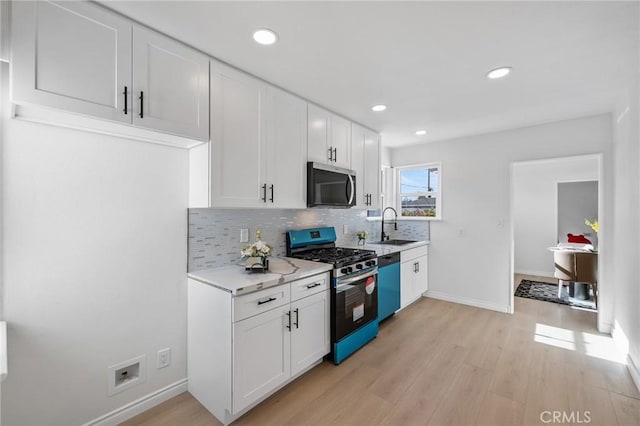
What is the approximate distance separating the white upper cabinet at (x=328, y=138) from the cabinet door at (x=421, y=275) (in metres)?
1.96

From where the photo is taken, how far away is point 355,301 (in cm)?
266

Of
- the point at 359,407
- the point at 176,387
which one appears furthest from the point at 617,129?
the point at 176,387

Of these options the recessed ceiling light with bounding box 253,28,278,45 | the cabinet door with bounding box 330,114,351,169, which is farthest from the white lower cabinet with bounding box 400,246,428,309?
the recessed ceiling light with bounding box 253,28,278,45

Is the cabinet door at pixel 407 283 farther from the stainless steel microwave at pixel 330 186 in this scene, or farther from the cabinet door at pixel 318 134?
the cabinet door at pixel 318 134

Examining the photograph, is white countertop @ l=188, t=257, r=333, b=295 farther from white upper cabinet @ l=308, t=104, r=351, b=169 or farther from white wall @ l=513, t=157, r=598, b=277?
white wall @ l=513, t=157, r=598, b=277

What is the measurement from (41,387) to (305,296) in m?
1.63

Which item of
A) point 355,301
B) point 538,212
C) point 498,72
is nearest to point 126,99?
point 355,301

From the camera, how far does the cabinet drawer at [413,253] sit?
12.0ft

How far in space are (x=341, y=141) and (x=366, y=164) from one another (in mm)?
593

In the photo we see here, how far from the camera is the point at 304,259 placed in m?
2.72

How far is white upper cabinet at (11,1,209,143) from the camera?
1.26 metres

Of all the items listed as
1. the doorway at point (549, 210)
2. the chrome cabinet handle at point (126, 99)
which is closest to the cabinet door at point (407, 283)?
the doorway at point (549, 210)

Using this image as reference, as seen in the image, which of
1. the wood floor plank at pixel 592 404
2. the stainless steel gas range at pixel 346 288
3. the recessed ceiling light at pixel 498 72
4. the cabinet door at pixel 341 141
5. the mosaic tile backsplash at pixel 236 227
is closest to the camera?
the wood floor plank at pixel 592 404

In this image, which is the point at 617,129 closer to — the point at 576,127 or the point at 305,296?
the point at 576,127
